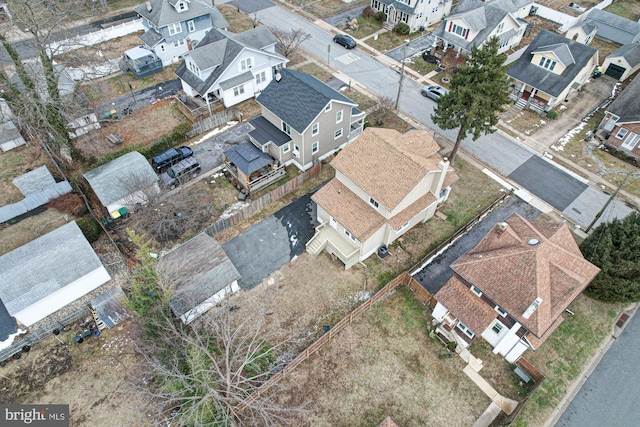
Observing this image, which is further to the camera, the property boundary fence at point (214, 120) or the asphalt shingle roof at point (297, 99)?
the property boundary fence at point (214, 120)

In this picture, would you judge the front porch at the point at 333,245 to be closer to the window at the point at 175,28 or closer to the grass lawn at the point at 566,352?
the grass lawn at the point at 566,352

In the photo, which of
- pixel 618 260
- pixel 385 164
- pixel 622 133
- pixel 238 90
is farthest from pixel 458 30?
pixel 618 260

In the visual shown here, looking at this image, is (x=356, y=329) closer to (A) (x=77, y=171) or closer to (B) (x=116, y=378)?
(B) (x=116, y=378)

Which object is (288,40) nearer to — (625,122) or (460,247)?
(460,247)

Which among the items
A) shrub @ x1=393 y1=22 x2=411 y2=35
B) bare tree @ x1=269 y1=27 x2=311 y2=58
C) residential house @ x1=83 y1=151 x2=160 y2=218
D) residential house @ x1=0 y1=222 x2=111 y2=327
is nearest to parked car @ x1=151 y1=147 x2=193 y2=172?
residential house @ x1=83 y1=151 x2=160 y2=218

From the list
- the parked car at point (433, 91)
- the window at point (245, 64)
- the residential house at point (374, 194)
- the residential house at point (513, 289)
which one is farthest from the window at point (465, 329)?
the window at point (245, 64)

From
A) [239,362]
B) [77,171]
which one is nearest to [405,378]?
[239,362]

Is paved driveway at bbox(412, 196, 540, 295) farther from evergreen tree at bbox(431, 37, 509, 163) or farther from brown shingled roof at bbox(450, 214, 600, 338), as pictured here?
evergreen tree at bbox(431, 37, 509, 163)
